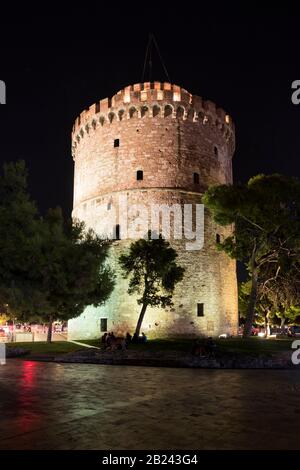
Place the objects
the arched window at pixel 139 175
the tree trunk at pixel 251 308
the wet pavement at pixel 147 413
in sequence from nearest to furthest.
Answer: the wet pavement at pixel 147 413, the tree trunk at pixel 251 308, the arched window at pixel 139 175

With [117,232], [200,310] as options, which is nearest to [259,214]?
[200,310]

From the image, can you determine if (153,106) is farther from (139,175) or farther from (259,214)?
(259,214)

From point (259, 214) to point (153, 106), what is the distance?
30.2 ft

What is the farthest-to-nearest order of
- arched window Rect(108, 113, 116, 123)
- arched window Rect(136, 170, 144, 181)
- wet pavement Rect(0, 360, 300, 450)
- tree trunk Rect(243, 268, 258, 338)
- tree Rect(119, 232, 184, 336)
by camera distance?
arched window Rect(108, 113, 116, 123) → arched window Rect(136, 170, 144, 181) → tree trunk Rect(243, 268, 258, 338) → tree Rect(119, 232, 184, 336) → wet pavement Rect(0, 360, 300, 450)

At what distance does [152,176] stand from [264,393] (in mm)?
18668

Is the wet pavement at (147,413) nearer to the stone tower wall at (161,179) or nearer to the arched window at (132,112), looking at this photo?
the stone tower wall at (161,179)

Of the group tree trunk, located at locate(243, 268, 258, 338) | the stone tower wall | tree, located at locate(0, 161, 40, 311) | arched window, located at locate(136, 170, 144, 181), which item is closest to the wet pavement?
tree, located at locate(0, 161, 40, 311)

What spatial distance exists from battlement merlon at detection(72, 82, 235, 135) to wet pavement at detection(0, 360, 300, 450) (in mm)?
19311

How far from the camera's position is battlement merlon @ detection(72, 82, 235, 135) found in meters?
26.8

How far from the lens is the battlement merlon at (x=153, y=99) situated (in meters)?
26.8

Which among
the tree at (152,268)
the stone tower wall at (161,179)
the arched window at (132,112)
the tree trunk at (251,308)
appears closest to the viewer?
the tree at (152,268)

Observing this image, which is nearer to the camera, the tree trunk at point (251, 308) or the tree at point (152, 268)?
the tree at point (152, 268)

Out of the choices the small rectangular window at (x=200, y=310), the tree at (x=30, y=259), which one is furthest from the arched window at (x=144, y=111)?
the tree at (x=30, y=259)

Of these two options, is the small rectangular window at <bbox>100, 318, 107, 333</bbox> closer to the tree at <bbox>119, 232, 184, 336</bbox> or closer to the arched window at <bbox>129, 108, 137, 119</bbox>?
the tree at <bbox>119, 232, 184, 336</bbox>
